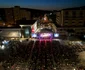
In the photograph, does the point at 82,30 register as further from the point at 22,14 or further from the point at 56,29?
the point at 22,14

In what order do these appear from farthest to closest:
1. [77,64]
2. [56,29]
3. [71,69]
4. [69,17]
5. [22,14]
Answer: [22,14] < [69,17] < [56,29] < [77,64] < [71,69]

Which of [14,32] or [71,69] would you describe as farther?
[14,32]

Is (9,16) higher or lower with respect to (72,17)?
lower

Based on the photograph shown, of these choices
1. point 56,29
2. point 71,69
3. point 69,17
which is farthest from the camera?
point 69,17

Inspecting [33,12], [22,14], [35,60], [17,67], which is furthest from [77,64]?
[33,12]

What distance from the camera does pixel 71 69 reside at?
1556cm

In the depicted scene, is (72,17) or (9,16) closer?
(72,17)

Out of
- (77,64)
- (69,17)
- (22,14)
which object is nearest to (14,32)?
(69,17)

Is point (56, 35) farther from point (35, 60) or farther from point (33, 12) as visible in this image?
point (33, 12)

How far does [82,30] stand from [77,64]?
996 inches

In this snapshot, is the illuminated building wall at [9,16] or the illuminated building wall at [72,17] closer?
the illuminated building wall at [72,17]

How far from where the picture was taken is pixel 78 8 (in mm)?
54219

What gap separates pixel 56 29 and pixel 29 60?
934 inches

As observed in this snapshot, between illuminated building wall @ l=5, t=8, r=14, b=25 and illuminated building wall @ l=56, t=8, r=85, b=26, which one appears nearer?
illuminated building wall @ l=56, t=8, r=85, b=26
